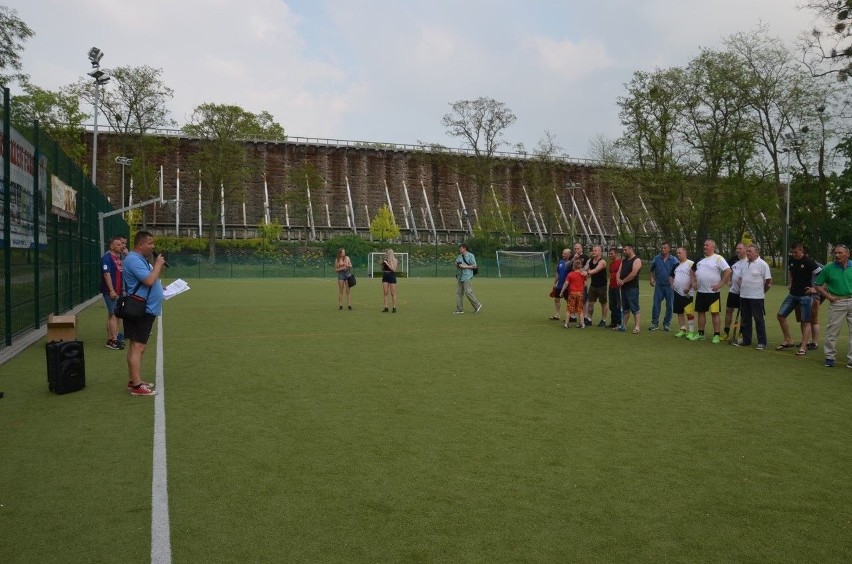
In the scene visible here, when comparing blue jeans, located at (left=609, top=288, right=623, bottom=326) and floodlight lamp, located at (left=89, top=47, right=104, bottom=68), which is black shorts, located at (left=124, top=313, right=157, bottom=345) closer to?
blue jeans, located at (left=609, top=288, right=623, bottom=326)

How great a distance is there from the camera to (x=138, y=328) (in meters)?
8.00

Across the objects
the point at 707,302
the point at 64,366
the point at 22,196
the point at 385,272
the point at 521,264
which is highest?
the point at 22,196

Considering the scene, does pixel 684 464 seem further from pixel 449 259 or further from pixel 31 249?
pixel 449 259

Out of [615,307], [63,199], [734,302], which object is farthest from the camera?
[63,199]

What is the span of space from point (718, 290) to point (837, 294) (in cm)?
269

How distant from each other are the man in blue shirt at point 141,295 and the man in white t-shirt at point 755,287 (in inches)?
373

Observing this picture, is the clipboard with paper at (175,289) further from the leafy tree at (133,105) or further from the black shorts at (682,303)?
the leafy tree at (133,105)

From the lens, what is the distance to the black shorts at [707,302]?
44.8 feet

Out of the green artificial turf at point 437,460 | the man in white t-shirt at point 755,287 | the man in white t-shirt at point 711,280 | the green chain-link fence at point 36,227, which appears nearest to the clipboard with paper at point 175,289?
the green artificial turf at point 437,460

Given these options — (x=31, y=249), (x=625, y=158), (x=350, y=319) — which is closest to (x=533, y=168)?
(x=625, y=158)

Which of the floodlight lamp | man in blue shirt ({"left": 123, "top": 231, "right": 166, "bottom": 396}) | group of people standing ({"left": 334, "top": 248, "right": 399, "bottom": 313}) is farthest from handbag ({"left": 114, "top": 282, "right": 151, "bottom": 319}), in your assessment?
the floodlight lamp

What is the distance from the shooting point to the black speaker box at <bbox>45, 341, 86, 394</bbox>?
823cm

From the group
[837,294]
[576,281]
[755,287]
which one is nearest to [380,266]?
[576,281]

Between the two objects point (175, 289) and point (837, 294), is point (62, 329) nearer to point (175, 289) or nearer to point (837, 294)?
point (175, 289)
